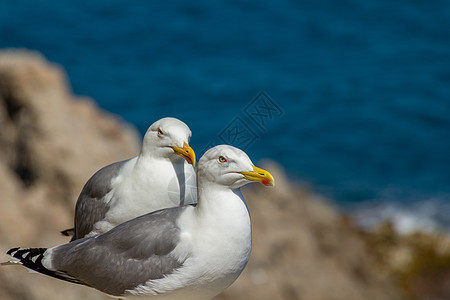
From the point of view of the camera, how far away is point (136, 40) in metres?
25.8

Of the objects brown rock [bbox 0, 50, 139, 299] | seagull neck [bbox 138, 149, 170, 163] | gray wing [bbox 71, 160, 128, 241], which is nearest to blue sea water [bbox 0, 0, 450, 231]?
brown rock [bbox 0, 50, 139, 299]

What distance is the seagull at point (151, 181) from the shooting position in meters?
4.93

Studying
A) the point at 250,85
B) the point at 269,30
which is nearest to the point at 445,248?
the point at 250,85

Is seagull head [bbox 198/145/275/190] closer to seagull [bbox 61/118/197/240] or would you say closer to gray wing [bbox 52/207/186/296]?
seagull [bbox 61/118/197/240]

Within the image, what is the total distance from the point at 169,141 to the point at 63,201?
5.64 meters

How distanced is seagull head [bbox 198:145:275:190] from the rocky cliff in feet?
14.5

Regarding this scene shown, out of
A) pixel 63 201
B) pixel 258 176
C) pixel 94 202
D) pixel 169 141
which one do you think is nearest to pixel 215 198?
pixel 258 176

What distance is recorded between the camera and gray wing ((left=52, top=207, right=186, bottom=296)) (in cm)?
470

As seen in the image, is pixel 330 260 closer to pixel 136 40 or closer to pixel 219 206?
pixel 219 206

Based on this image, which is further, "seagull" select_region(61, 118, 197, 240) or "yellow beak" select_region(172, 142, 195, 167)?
"seagull" select_region(61, 118, 197, 240)

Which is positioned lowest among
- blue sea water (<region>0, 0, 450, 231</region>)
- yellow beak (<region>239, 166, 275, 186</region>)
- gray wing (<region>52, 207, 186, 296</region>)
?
gray wing (<region>52, 207, 186, 296</region>)

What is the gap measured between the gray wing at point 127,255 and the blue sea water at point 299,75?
1454 cm

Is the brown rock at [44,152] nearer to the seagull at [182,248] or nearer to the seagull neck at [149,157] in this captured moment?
the seagull at [182,248]

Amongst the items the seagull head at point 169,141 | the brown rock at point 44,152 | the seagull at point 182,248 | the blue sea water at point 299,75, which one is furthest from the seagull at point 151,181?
the blue sea water at point 299,75
